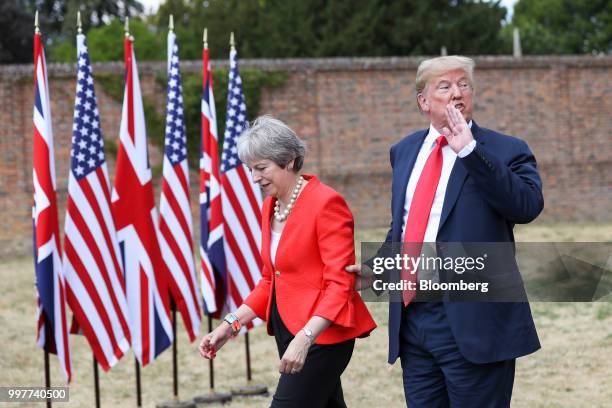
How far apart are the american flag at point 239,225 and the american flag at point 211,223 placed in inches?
3.2

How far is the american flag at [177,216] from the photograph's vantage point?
6.88m

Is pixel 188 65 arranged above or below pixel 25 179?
above

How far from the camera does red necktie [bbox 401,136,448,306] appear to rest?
125 inches

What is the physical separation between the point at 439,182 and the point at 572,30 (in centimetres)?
3749

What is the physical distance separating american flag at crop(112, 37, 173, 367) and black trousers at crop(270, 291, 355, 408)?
126 inches

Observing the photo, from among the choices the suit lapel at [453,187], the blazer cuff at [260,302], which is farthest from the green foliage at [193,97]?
the suit lapel at [453,187]

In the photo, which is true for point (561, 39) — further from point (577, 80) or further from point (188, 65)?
point (188, 65)

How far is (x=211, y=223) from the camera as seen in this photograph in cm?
709

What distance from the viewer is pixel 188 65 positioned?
607 inches

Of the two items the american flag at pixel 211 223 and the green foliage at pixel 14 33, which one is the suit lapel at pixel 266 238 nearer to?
the american flag at pixel 211 223

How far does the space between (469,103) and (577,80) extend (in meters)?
15.4

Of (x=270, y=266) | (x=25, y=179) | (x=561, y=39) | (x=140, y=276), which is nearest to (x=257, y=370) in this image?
(x=140, y=276)

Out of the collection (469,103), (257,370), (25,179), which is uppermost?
(469,103)

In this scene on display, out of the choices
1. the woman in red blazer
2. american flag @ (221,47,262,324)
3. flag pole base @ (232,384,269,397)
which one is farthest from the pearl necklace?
flag pole base @ (232,384,269,397)
